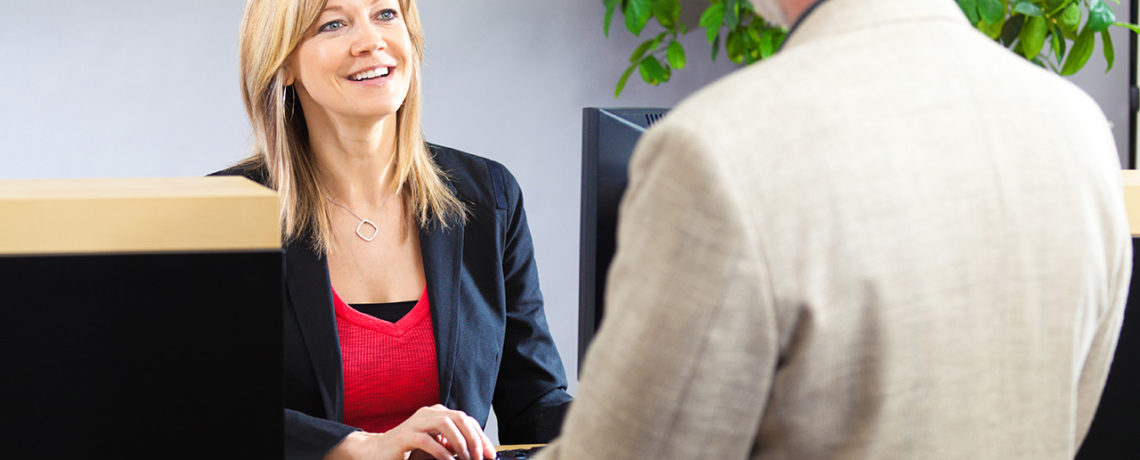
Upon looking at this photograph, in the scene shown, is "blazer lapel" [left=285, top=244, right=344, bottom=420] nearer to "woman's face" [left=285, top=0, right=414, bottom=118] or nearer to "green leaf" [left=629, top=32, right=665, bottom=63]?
"woman's face" [left=285, top=0, right=414, bottom=118]

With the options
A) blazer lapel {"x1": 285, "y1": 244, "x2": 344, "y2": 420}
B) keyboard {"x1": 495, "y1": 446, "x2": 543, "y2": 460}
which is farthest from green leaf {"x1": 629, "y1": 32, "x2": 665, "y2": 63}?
keyboard {"x1": 495, "y1": 446, "x2": 543, "y2": 460}

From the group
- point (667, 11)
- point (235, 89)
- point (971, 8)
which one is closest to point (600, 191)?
point (971, 8)

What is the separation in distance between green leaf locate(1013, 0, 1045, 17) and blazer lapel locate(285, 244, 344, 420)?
179 cm

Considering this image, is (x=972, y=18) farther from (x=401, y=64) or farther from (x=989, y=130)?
(x=989, y=130)

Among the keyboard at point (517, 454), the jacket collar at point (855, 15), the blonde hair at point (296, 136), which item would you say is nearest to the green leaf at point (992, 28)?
the blonde hair at point (296, 136)

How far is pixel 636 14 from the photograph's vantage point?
3059 millimetres

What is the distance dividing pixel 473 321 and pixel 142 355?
35.7 inches

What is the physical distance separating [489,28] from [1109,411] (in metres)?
2.35

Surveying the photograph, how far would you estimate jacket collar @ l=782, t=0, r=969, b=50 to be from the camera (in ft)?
2.32

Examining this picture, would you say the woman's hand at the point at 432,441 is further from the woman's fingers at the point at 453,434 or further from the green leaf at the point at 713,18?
the green leaf at the point at 713,18

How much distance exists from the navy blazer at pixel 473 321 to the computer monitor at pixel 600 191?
16.3 inches

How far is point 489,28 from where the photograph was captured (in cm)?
329

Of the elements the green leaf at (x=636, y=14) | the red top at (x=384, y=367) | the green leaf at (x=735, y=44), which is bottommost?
the red top at (x=384, y=367)

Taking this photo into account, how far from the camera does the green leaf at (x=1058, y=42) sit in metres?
2.57
